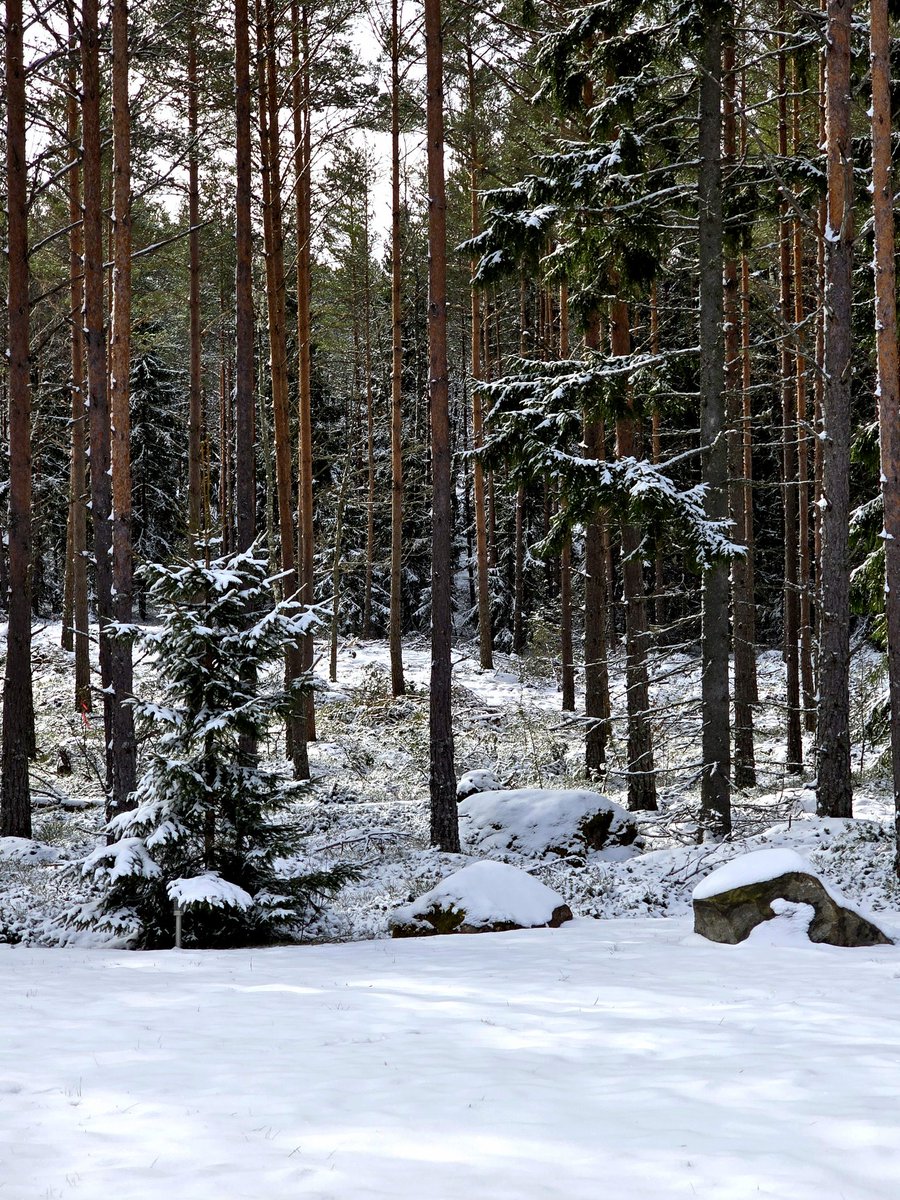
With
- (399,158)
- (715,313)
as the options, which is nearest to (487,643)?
(399,158)

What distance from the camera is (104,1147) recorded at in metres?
3.94

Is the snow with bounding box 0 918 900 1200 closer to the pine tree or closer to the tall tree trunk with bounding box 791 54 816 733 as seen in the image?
the pine tree

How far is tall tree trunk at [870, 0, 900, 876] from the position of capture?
955 centimetres

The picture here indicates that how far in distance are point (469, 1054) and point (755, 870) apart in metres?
4.06

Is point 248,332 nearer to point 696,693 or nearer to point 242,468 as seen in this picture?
point 242,468

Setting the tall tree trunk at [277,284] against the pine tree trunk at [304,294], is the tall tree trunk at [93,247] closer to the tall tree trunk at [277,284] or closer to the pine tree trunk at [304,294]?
the tall tree trunk at [277,284]

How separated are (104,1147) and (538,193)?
10.9 m

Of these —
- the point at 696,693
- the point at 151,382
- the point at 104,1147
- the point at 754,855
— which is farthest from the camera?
the point at 151,382

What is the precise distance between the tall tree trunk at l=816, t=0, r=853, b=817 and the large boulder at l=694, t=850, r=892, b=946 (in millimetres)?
2884

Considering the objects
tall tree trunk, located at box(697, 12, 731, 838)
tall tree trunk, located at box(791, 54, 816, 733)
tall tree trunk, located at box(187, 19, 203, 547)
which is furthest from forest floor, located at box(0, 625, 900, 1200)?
tall tree trunk, located at box(791, 54, 816, 733)

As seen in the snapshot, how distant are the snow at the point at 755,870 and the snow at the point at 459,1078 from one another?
661 mm

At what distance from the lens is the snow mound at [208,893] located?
809cm

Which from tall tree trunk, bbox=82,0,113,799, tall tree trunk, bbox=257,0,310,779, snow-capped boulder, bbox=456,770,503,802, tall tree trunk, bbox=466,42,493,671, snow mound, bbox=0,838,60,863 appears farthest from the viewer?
tall tree trunk, bbox=466,42,493,671

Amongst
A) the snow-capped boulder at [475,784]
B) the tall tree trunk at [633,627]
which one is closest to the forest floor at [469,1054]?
the tall tree trunk at [633,627]
